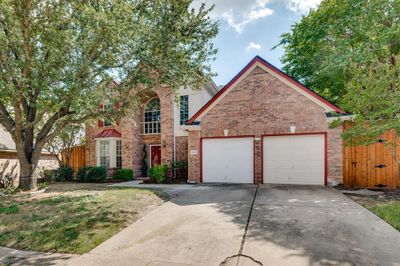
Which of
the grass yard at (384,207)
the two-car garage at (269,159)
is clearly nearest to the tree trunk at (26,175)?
the two-car garage at (269,159)

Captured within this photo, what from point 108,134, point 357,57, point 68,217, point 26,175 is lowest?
point 68,217

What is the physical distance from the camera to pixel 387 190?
973 centimetres

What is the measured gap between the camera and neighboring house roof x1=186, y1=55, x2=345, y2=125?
35.7 feet

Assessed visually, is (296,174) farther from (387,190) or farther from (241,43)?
(241,43)

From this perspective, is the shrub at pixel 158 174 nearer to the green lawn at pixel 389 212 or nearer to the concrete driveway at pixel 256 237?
the concrete driveway at pixel 256 237

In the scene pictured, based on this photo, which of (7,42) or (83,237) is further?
(7,42)

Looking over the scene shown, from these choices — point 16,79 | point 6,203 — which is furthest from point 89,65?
point 6,203

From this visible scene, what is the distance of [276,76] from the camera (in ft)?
38.4

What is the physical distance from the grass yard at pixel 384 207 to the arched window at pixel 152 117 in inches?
497

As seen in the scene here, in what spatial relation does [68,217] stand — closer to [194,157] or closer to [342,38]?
[194,157]

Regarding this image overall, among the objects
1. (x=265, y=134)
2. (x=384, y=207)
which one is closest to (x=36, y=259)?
(x=384, y=207)

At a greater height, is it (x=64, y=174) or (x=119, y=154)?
(x=119, y=154)

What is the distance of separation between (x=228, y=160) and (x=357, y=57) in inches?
286

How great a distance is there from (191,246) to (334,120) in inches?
345
